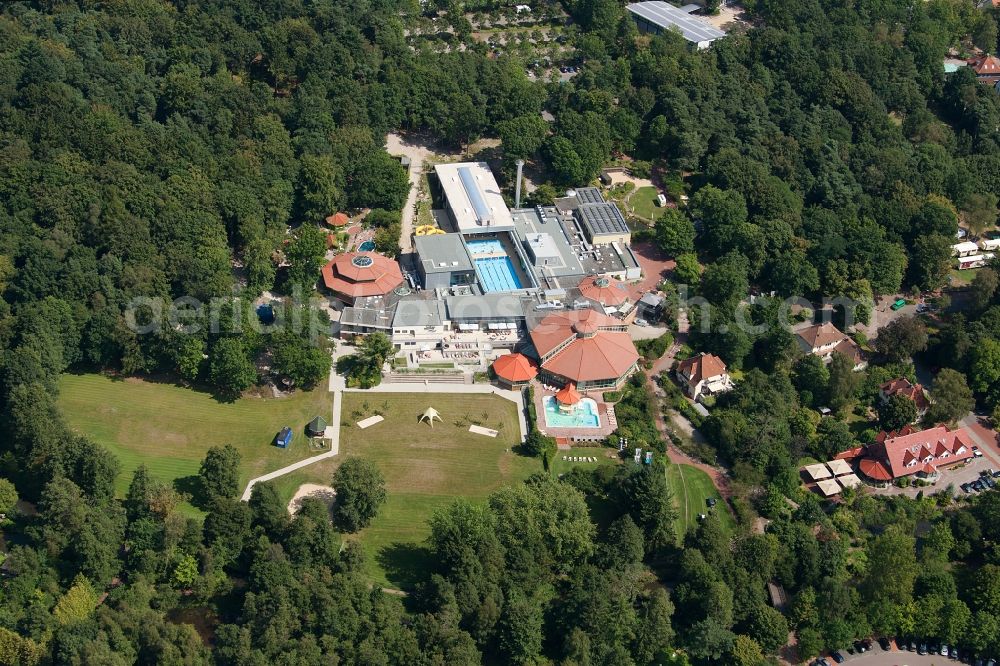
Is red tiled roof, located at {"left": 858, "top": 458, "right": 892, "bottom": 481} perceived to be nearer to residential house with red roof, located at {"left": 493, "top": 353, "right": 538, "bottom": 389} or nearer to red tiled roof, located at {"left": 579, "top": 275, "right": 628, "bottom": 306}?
red tiled roof, located at {"left": 579, "top": 275, "right": 628, "bottom": 306}

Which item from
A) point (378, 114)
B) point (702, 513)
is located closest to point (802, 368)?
point (702, 513)

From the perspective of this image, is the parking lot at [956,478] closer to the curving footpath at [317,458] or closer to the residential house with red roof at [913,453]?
the residential house with red roof at [913,453]

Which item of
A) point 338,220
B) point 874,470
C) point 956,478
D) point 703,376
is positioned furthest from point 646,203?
point 956,478

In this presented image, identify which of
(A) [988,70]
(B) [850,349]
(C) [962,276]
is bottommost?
(C) [962,276]

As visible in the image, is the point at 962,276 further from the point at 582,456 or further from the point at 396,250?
the point at 396,250

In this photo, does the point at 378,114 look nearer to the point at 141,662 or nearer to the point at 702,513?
the point at 702,513

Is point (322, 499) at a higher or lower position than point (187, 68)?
lower

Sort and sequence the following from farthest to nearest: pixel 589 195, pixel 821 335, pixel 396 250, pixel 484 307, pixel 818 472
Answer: pixel 589 195 → pixel 396 250 → pixel 821 335 → pixel 484 307 → pixel 818 472

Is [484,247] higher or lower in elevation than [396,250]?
lower
